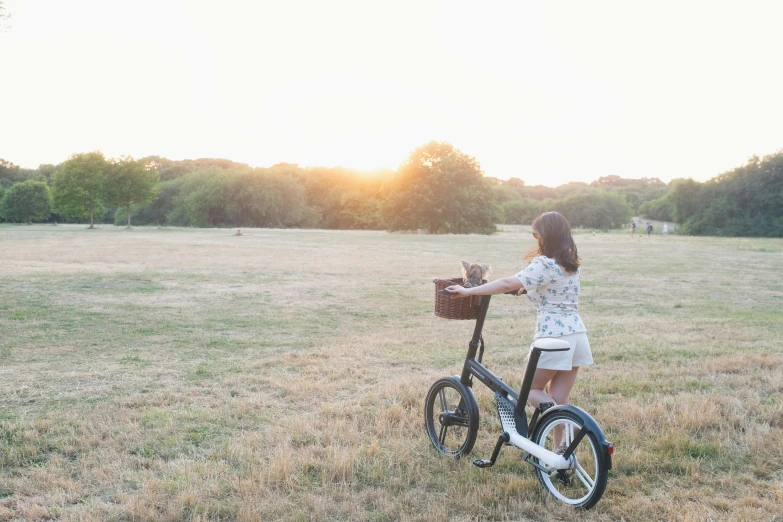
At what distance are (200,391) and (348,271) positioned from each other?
603 inches

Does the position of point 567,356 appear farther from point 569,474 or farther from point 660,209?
point 660,209

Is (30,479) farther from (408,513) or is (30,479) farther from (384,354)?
(384,354)

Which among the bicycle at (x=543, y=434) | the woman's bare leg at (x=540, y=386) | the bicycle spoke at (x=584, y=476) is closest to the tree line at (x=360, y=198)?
the bicycle at (x=543, y=434)

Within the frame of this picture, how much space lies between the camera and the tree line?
68750mm

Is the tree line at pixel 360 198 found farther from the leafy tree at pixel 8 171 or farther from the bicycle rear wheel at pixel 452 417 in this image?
the bicycle rear wheel at pixel 452 417

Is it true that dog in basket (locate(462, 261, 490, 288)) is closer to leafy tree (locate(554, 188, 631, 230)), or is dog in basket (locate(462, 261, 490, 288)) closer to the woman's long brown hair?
the woman's long brown hair

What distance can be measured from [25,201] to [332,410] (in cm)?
9455

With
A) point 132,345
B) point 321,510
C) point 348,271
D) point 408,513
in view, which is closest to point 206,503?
point 321,510

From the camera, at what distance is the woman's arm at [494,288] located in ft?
13.6

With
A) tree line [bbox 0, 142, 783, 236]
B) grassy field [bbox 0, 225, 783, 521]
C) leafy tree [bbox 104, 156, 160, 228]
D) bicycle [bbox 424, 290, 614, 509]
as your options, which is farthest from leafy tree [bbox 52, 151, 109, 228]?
bicycle [bbox 424, 290, 614, 509]

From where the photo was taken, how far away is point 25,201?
276 ft

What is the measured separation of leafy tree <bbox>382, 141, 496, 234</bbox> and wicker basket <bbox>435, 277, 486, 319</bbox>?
63.8m

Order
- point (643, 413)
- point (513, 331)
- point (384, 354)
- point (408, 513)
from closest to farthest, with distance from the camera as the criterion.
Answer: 1. point (408, 513)
2. point (643, 413)
3. point (384, 354)
4. point (513, 331)

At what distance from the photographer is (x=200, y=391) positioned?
7.02m
